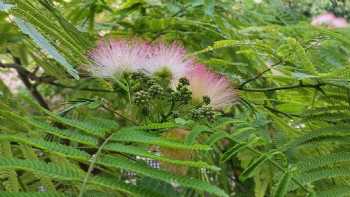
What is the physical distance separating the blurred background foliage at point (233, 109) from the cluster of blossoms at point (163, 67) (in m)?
0.04

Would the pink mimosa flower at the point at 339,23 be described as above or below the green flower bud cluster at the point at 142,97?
above

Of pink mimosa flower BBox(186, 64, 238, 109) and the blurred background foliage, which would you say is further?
pink mimosa flower BBox(186, 64, 238, 109)

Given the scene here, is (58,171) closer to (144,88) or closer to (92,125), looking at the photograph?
(92,125)

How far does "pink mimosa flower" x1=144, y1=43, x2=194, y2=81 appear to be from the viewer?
1134 mm

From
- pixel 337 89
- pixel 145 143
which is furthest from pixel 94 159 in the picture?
pixel 337 89

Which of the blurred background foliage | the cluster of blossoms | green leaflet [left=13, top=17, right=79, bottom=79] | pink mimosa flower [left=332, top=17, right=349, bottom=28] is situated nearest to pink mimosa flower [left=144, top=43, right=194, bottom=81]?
the cluster of blossoms

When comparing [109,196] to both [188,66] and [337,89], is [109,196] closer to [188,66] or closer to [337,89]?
[188,66]

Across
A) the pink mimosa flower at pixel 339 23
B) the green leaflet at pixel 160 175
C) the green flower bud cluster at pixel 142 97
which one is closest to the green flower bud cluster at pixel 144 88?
the green flower bud cluster at pixel 142 97

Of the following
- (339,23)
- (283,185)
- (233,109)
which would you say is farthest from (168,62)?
(339,23)

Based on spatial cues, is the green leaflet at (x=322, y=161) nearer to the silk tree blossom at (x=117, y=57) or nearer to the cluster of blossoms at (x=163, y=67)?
the cluster of blossoms at (x=163, y=67)

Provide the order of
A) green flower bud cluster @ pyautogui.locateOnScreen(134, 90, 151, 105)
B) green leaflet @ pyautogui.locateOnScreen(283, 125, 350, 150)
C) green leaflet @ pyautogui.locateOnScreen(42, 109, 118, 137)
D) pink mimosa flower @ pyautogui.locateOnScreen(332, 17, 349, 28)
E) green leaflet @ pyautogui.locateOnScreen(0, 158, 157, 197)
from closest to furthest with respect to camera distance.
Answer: green leaflet @ pyautogui.locateOnScreen(0, 158, 157, 197), green leaflet @ pyautogui.locateOnScreen(42, 109, 118, 137), green flower bud cluster @ pyautogui.locateOnScreen(134, 90, 151, 105), green leaflet @ pyautogui.locateOnScreen(283, 125, 350, 150), pink mimosa flower @ pyautogui.locateOnScreen(332, 17, 349, 28)

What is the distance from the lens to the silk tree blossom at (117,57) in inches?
44.6

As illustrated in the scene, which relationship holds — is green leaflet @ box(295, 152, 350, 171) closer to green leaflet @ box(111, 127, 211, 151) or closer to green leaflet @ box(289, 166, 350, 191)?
green leaflet @ box(289, 166, 350, 191)

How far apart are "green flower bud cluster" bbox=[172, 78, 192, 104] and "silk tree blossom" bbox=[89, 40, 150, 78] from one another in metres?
0.09
